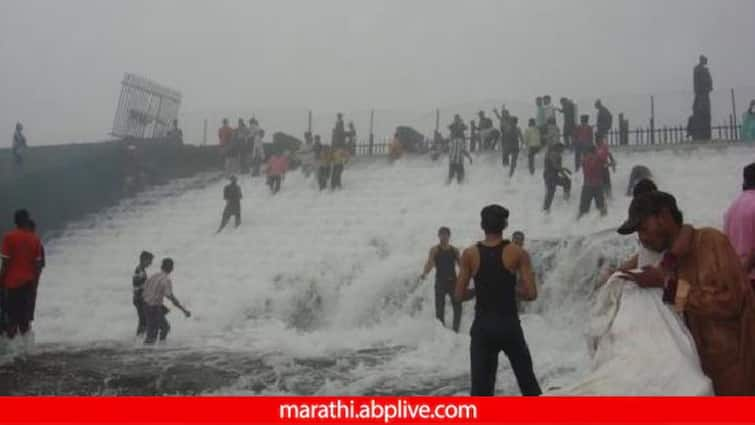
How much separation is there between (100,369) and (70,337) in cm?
173

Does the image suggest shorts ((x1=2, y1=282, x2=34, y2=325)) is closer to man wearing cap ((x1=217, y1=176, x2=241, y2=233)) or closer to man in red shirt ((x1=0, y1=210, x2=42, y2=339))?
man in red shirt ((x1=0, y1=210, x2=42, y2=339))

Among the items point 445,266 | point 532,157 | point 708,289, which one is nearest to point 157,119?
point 532,157

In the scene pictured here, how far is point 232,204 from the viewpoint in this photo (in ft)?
33.6

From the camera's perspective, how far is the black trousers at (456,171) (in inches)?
399

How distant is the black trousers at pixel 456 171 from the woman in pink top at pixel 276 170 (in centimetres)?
287

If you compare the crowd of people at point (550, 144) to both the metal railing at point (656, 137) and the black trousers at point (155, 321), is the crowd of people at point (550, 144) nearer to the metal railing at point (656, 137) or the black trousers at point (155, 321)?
the metal railing at point (656, 137)

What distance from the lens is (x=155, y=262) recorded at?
29.0 ft

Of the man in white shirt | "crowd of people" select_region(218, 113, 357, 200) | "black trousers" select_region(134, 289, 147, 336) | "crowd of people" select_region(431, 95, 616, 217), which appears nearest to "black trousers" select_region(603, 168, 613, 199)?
"crowd of people" select_region(431, 95, 616, 217)

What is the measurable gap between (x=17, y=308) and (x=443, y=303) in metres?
3.53

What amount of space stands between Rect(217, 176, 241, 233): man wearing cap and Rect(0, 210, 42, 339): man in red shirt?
470cm

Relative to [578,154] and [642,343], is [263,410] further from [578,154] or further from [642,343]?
[578,154]

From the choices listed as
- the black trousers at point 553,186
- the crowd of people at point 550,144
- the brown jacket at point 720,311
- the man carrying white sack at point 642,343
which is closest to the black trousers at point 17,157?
the crowd of people at point 550,144

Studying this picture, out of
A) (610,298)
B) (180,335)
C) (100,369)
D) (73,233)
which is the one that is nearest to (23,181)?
(73,233)

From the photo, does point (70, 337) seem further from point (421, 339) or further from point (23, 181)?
point (421, 339)
